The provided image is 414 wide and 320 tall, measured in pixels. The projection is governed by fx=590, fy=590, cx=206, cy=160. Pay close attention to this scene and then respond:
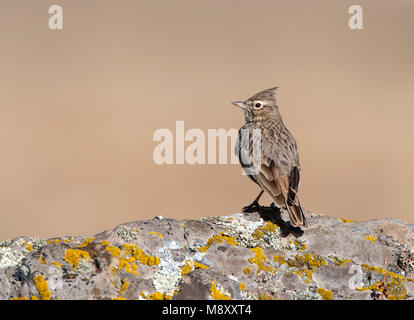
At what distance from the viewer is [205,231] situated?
552 centimetres

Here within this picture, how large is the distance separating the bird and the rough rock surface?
1.94 ft

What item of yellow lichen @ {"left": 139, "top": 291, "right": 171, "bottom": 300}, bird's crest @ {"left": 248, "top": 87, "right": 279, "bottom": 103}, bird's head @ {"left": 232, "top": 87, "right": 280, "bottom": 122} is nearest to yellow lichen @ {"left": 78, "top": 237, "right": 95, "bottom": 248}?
yellow lichen @ {"left": 139, "top": 291, "right": 171, "bottom": 300}

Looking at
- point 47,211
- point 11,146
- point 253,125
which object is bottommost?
point 47,211

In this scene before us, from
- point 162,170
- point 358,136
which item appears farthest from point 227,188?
point 358,136

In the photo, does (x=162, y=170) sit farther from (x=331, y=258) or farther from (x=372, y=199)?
(x=331, y=258)

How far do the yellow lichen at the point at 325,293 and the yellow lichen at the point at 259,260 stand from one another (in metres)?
0.43

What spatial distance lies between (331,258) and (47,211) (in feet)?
40.3

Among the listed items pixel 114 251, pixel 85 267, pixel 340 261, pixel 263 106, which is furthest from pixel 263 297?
pixel 263 106

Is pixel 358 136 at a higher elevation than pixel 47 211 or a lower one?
higher

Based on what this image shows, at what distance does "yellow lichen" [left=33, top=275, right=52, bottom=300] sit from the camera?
164 inches

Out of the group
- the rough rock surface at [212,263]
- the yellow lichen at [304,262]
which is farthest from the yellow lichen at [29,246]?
the yellow lichen at [304,262]

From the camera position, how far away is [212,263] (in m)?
4.97

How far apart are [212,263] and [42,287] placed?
145 centimetres
